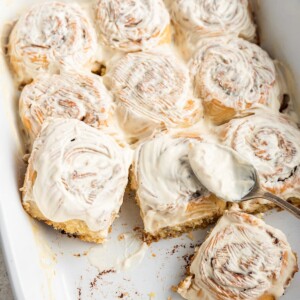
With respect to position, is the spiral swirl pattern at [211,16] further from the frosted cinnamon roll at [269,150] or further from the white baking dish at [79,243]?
the frosted cinnamon roll at [269,150]

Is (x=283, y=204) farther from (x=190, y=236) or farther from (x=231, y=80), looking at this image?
(x=231, y=80)

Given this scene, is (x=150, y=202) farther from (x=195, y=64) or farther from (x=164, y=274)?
(x=195, y=64)

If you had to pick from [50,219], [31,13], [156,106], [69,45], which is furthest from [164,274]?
[31,13]

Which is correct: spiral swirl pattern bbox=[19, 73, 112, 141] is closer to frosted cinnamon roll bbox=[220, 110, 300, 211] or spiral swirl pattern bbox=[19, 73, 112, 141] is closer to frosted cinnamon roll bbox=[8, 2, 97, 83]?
frosted cinnamon roll bbox=[8, 2, 97, 83]

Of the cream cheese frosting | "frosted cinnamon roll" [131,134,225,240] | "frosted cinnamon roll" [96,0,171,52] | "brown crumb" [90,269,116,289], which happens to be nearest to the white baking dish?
"brown crumb" [90,269,116,289]

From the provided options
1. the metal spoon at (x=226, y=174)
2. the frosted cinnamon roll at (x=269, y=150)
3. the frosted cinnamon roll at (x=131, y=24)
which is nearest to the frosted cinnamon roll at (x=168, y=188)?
the metal spoon at (x=226, y=174)

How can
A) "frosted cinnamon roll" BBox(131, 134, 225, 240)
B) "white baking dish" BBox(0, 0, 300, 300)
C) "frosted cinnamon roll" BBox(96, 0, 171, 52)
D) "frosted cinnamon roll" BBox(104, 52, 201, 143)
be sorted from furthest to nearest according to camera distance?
"frosted cinnamon roll" BBox(96, 0, 171, 52) → "frosted cinnamon roll" BBox(104, 52, 201, 143) → "frosted cinnamon roll" BBox(131, 134, 225, 240) → "white baking dish" BBox(0, 0, 300, 300)

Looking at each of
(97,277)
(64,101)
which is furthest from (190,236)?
(64,101)

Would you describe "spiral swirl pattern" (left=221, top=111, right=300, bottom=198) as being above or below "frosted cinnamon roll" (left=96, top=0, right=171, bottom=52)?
below
